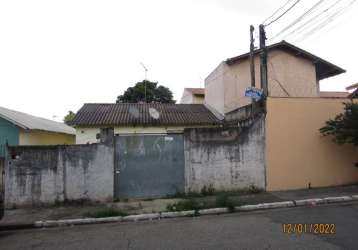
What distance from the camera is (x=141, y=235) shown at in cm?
605

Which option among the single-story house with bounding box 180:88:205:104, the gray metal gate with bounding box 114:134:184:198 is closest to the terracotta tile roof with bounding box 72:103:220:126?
the gray metal gate with bounding box 114:134:184:198

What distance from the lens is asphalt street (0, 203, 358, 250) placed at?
17.1 ft

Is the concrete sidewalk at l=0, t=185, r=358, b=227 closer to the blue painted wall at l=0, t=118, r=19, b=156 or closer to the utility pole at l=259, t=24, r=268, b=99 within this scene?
the utility pole at l=259, t=24, r=268, b=99

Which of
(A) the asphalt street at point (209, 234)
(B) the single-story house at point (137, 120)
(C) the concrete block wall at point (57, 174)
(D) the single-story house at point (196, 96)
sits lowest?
(A) the asphalt street at point (209, 234)

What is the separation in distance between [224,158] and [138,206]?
3.33m

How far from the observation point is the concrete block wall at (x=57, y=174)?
892cm

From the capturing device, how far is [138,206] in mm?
8641

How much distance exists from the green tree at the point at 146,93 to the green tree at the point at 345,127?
25.9 meters

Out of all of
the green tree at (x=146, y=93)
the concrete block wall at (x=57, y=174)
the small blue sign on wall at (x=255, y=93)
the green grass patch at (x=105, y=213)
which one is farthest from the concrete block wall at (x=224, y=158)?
the green tree at (x=146, y=93)

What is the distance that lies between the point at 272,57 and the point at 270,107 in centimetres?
790

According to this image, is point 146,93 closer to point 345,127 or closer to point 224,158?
point 224,158

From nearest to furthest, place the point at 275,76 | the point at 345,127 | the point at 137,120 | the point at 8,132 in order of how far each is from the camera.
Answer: the point at 345,127
the point at 8,132
the point at 137,120
the point at 275,76

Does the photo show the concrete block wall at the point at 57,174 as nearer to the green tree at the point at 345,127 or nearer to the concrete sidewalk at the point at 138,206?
the concrete sidewalk at the point at 138,206
